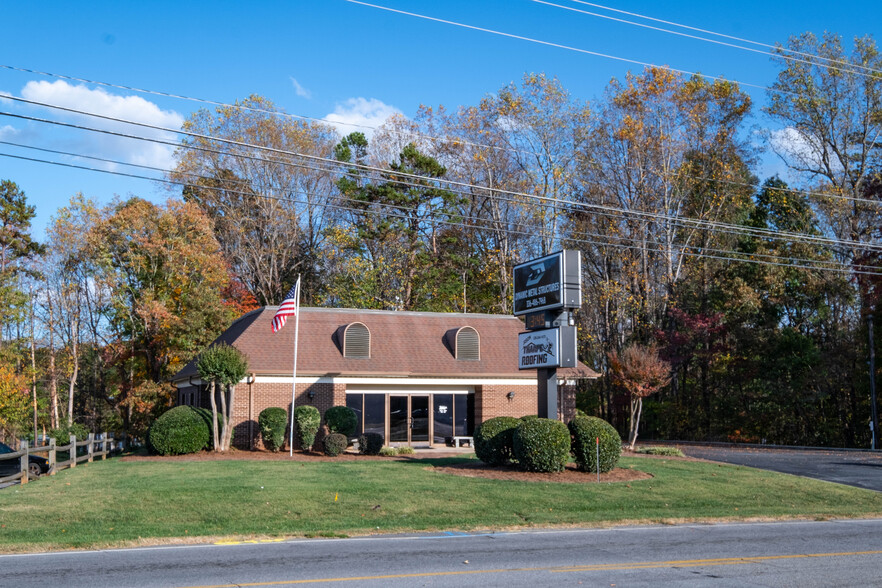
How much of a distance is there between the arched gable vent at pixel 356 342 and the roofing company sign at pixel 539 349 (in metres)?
10.4

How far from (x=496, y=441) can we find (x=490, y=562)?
38.1ft

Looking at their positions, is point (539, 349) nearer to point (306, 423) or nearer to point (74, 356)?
point (306, 423)

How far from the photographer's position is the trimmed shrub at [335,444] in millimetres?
27688

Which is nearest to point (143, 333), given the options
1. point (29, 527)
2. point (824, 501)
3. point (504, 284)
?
point (504, 284)

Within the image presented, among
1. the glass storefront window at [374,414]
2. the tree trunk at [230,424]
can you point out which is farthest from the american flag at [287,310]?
the glass storefront window at [374,414]

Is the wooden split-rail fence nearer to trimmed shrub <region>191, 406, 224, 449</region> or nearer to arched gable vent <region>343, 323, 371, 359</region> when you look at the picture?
trimmed shrub <region>191, 406, 224, 449</region>

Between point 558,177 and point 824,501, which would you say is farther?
point 558,177

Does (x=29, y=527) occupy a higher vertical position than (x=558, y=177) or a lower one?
lower

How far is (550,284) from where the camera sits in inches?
892

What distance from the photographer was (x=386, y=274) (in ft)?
155

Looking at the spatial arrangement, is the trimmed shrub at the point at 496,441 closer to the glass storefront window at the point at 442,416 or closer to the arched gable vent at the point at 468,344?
the glass storefront window at the point at 442,416

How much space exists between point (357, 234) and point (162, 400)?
1457cm

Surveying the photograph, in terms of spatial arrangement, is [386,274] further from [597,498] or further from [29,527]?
[29,527]

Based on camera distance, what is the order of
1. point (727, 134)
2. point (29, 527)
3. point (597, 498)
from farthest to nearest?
point (727, 134)
point (597, 498)
point (29, 527)
